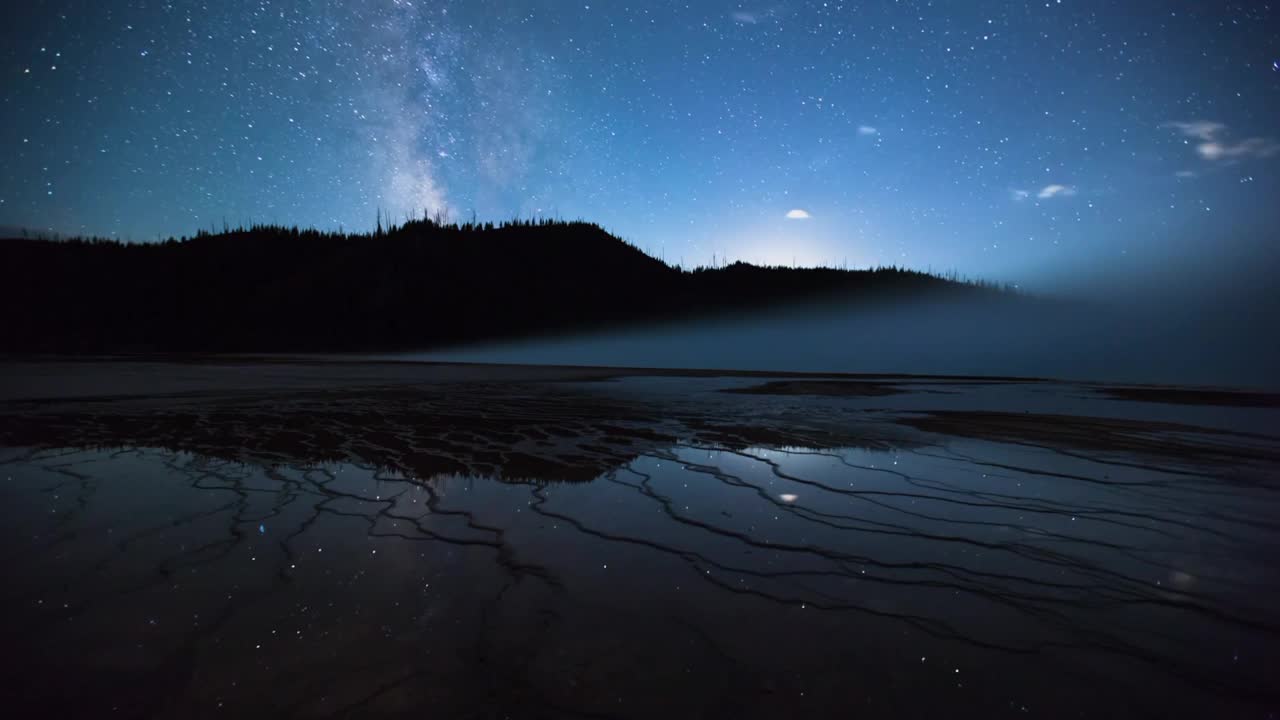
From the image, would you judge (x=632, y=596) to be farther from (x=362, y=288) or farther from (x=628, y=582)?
(x=362, y=288)

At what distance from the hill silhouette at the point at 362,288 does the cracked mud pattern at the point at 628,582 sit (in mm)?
73077

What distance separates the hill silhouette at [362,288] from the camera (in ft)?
238

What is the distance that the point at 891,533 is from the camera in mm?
3281

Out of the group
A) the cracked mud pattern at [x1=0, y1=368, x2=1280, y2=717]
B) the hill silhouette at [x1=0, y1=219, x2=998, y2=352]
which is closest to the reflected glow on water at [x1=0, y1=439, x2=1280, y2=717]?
the cracked mud pattern at [x1=0, y1=368, x2=1280, y2=717]

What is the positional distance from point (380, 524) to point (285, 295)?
92481 millimetres

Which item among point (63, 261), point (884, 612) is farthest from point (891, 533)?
point (63, 261)

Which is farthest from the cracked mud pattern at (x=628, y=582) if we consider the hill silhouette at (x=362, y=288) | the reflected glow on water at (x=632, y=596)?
the hill silhouette at (x=362, y=288)

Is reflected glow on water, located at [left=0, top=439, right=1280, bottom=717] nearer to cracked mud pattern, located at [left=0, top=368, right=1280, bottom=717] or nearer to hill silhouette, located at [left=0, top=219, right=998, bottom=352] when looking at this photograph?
cracked mud pattern, located at [left=0, top=368, right=1280, bottom=717]

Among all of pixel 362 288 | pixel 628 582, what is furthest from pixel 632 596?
pixel 362 288

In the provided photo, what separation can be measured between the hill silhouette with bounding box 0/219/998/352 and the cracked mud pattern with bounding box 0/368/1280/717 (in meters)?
73.1

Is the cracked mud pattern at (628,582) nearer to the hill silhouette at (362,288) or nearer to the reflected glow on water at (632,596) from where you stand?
the reflected glow on water at (632,596)

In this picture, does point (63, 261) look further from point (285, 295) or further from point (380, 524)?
point (380, 524)

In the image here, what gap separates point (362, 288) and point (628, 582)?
90251mm

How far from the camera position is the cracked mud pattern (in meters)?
1.72
